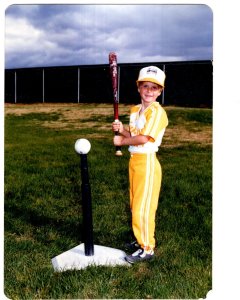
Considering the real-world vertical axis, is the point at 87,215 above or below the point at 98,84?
below

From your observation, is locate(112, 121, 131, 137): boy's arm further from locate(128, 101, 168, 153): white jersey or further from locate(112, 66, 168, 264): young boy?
locate(128, 101, 168, 153): white jersey

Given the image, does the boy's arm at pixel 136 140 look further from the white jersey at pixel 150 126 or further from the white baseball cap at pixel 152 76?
the white baseball cap at pixel 152 76

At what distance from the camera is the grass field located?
3545 mm

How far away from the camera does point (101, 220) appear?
5055mm

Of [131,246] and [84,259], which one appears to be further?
[131,246]

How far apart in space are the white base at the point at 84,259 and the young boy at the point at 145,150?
12 cm

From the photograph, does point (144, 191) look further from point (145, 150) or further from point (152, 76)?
point (152, 76)

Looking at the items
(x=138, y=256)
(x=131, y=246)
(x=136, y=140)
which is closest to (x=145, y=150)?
(x=136, y=140)

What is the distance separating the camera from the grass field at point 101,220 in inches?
140

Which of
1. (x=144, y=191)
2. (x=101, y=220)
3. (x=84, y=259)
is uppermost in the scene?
(x=144, y=191)

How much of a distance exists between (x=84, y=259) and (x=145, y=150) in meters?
1.12

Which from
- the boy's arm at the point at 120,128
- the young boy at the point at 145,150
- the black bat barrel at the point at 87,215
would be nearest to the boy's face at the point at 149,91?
the young boy at the point at 145,150

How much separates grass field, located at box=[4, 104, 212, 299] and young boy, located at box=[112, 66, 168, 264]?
29cm

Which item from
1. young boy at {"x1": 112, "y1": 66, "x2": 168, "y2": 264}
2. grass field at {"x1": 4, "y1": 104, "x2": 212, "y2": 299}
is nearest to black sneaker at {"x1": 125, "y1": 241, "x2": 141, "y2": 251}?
grass field at {"x1": 4, "y1": 104, "x2": 212, "y2": 299}
